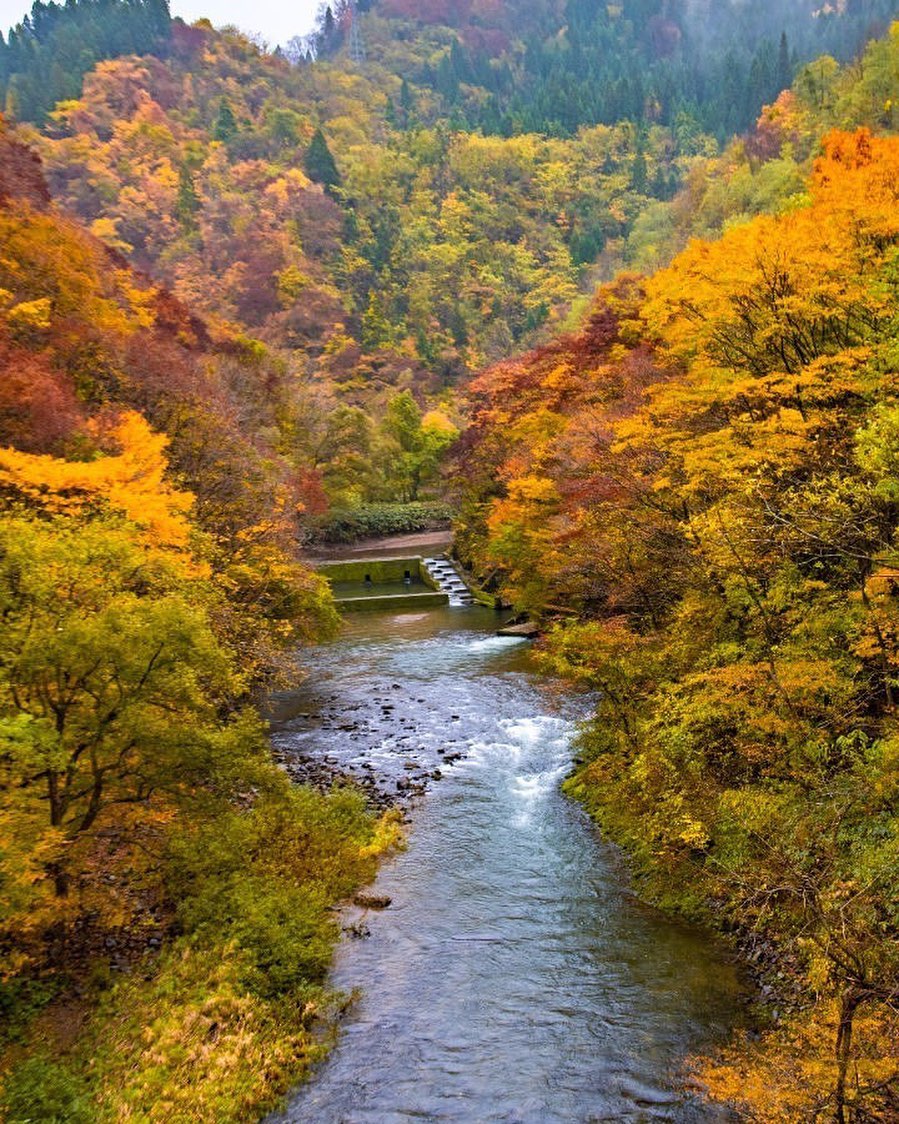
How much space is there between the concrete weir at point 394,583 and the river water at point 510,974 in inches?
851

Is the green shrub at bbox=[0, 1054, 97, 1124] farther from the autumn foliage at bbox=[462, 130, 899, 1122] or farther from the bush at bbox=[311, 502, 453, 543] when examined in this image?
the bush at bbox=[311, 502, 453, 543]

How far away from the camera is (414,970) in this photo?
12219mm

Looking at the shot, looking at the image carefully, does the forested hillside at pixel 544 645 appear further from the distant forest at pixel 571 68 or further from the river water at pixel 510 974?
the distant forest at pixel 571 68


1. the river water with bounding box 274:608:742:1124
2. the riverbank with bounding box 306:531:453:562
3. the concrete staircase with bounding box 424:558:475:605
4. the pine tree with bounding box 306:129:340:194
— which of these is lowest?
the river water with bounding box 274:608:742:1124

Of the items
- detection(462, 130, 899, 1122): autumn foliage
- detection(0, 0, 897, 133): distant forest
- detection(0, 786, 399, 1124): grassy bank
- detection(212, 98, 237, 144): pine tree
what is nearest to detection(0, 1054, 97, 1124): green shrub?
Answer: detection(0, 786, 399, 1124): grassy bank

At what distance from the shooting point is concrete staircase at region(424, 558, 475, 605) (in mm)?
44156

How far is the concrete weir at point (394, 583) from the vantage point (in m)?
43.8

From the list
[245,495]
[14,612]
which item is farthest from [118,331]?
[14,612]

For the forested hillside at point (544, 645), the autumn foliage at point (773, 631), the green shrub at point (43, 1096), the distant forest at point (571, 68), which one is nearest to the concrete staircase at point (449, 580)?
the forested hillside at point (544, 645)

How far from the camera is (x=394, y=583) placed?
5291 centimetres

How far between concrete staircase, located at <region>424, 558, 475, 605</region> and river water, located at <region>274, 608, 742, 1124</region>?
22.0 m

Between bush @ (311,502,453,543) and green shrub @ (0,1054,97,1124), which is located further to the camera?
bush @ (311,502,453,543)

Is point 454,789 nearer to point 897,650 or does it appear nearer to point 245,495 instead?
point 897,650

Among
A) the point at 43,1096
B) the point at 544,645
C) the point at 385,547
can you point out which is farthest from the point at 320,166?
the point at 43,1096
